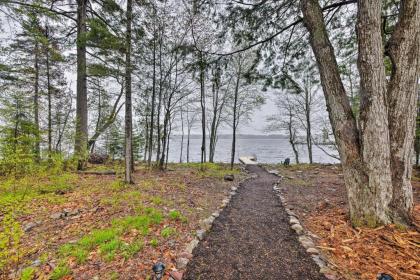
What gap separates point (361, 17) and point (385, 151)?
2.00m

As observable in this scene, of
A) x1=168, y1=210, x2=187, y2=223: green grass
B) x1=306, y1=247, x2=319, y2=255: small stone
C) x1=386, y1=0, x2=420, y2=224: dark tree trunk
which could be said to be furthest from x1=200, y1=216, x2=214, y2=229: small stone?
x1=386, y1=0, x2=420, y2=224: dark tree trunk

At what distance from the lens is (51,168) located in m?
5.68

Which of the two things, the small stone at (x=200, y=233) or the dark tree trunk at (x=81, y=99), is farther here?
the dark tree trunk at (x=81, y=99)

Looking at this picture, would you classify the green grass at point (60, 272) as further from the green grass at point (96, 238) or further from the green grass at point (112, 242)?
the green grass at point (96, 238)

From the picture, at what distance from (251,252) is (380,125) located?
2584 millimetres

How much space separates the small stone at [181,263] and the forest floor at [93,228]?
0.25 feet

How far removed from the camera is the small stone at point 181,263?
2.21 metres

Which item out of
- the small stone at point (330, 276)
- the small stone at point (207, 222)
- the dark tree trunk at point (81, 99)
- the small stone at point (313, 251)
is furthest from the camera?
the dark tree trunk at point (81, 99)

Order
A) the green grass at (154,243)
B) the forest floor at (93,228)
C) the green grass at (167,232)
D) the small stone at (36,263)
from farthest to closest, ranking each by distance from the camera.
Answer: the green grass at (167,232) < the green grass at (154,243) < the small stone at (36,263) < the forest floor at (93,228)

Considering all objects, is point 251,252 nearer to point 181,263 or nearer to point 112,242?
point 181,263

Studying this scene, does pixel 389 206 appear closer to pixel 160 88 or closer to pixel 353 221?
pixel 353 221

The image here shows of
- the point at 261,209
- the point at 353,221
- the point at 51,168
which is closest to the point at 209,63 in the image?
the point at 261,209

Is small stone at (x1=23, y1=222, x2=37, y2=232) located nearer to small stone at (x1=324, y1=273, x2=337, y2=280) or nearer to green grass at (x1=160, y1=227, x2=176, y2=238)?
green grass at (x1=160, y1=227, x2=176, y2=238)

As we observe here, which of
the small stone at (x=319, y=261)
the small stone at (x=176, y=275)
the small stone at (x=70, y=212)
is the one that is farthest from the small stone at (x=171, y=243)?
the small stone at (x=70, y=212)
